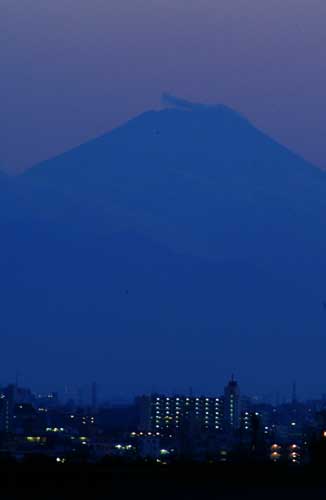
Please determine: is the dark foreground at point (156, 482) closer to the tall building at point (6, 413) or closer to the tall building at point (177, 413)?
the tall building at point (6, 413)

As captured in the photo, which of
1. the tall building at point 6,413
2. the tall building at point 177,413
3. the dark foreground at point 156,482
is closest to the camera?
the dark foreground at point 156,482

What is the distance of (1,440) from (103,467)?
20375 mm

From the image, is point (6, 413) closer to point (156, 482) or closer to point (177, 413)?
point (177, 413)

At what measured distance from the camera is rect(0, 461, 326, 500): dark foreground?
17.0 meters

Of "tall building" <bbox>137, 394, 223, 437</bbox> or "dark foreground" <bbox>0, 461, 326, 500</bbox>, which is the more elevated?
"tall building" <bbox>137, 394, 223, 437</bbox>

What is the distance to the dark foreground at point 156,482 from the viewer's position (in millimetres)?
17047

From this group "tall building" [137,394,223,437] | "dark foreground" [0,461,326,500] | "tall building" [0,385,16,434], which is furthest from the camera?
"tall building" [137,394,223,437]

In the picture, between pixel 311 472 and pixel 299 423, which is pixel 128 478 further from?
pixel 299 423

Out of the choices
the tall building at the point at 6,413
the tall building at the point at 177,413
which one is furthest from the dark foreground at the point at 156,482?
the tall building at the point at 177,413

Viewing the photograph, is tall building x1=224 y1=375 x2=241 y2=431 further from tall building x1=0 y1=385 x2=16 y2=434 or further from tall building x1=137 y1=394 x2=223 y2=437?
tall building x1=0 y1=385 x2=16 y2=434

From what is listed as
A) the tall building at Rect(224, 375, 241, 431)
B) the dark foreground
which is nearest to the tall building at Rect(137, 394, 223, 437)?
the tall building at Rect(224, 375, 241, 431)

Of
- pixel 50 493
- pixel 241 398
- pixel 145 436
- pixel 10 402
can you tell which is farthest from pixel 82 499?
pixel 241 398

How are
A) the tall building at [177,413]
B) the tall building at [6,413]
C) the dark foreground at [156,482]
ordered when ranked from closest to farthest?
the dark foreground at [156,482], the tall building at [6,413], the tall building at [177,413]

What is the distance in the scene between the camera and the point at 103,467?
20.2 meters
